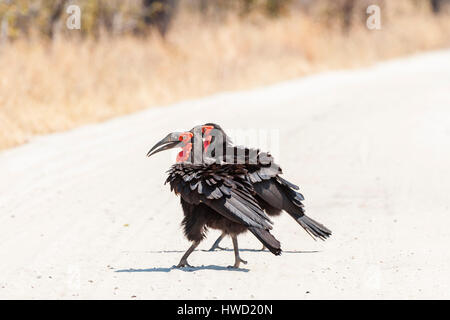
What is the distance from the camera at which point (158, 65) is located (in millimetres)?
16078

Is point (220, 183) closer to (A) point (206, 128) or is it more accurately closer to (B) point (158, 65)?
(A) point (206, 128)

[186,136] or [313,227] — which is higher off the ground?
[186,136]

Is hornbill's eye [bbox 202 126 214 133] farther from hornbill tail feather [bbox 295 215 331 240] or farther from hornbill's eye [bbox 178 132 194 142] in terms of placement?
hornbill tail feather [bbox 295 215 331 240]

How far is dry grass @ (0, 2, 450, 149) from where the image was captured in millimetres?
12398

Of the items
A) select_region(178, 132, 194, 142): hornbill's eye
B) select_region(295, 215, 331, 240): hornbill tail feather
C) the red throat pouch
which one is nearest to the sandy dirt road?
select_region(295, 215, 331, 240): hornbill tail feather

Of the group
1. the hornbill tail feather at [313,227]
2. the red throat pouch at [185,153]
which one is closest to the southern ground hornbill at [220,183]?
the red throat pouch at [185,153]

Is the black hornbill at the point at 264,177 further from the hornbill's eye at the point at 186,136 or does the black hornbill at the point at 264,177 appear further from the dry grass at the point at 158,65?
the dry grass at the point at 158,65

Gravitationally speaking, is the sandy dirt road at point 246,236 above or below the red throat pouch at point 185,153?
below

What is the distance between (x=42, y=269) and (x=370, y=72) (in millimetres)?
13401

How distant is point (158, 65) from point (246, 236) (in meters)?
9.91

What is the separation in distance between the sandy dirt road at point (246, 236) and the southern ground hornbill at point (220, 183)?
1.15ft

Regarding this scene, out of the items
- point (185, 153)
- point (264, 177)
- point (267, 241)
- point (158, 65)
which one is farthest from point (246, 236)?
point (158, 65)

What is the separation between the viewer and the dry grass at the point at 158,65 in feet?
40.7
